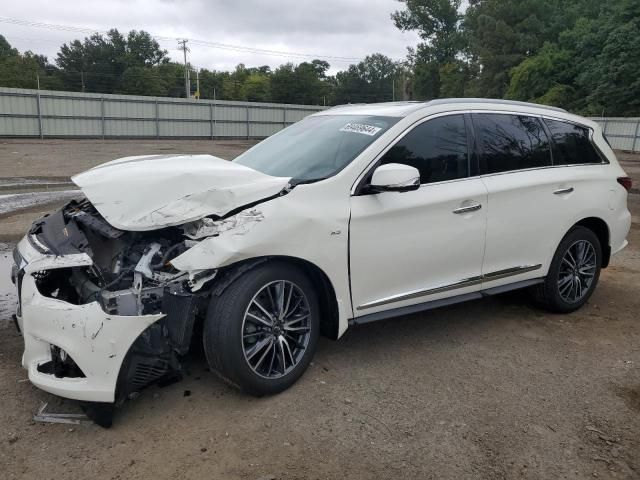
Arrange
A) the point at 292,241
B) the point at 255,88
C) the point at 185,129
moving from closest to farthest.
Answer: the point at 292,241 < the point at 185,129 < the point at 255,88

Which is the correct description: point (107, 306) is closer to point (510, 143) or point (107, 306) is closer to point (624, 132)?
point (510, 143)

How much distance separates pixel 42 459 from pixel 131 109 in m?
35.1

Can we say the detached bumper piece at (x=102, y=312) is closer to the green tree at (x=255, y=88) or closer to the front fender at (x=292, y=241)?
the front fender at (x=292, y=241)

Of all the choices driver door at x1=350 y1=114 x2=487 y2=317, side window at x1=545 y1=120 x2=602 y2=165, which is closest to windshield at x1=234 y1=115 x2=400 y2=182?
driver door at x1=350 y1=114 x2=487 y2=317

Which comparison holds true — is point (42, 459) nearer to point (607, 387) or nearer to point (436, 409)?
point (436, 409)

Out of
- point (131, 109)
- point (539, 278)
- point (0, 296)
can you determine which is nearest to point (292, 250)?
point (539, 278)

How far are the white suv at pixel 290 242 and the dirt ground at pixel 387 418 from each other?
0.87ft

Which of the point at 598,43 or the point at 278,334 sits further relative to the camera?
the point at 598,43

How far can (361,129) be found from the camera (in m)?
4.14

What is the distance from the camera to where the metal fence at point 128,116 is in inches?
1251

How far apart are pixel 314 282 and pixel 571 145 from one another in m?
2.90

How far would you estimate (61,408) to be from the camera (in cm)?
330

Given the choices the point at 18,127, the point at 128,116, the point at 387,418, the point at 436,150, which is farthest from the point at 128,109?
the point at 387,418

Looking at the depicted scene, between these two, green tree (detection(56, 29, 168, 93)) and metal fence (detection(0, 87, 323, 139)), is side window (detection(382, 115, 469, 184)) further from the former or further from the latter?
green tree (detection(56, 29, 168, 93))
